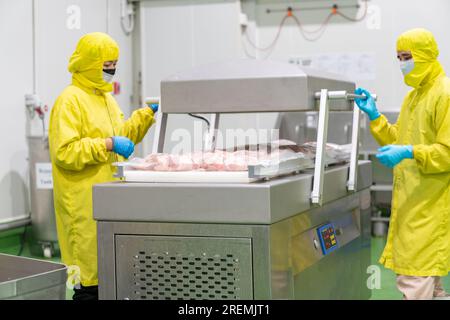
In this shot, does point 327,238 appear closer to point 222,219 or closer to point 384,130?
point 222,219

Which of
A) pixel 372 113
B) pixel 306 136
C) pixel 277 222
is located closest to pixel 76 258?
pixel 277 222

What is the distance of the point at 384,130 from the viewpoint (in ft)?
9.68

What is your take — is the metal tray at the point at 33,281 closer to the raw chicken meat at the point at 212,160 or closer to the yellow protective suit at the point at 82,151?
the raw chicken meat at the point at 212,160

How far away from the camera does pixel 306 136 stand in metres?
5.60

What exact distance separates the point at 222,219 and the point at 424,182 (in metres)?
1.16

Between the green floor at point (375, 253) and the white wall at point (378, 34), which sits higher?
the white wall at point (378, 34)

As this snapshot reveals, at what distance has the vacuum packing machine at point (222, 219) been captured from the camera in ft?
6.15

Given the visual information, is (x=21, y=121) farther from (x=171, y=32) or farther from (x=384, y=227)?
(x=384, y=227)

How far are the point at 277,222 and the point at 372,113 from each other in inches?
41.8

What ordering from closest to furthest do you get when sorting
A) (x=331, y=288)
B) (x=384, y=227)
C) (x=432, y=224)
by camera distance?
(x=331, y=288) → (x=432, y=224) → (x=384, y=227)

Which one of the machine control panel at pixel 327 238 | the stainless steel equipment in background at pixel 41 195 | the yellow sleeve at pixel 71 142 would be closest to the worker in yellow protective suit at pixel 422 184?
the machine control panel at pixel 327 238

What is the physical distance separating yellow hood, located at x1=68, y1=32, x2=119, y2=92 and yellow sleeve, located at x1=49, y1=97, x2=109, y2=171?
0.16m

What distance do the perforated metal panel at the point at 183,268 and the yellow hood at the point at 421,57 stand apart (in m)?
1.28

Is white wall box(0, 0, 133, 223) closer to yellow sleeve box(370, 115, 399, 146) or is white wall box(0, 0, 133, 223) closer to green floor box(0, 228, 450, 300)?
green floor box(0, 228, 450, 300)
